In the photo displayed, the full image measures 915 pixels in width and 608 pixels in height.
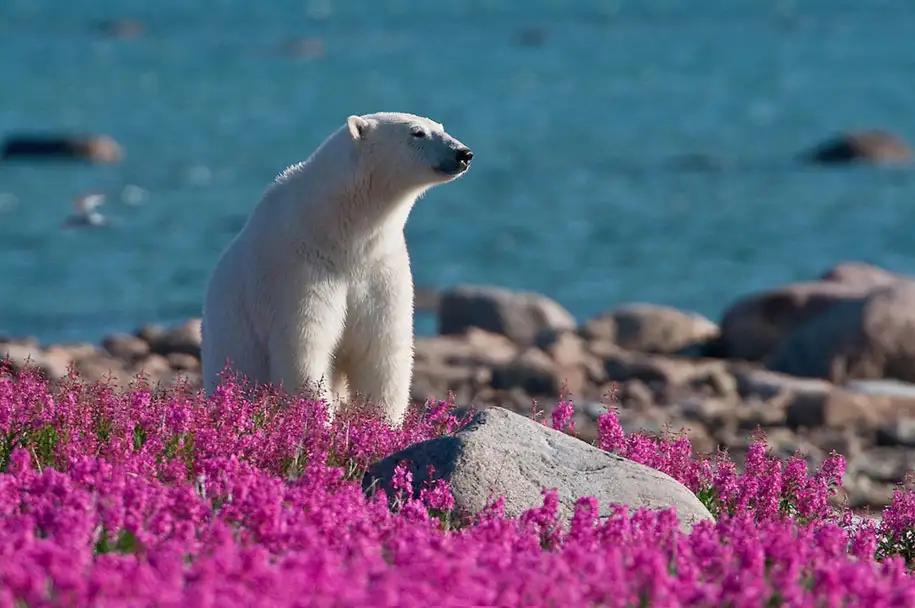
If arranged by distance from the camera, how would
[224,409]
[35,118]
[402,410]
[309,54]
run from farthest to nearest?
[309,54] < [35,118] < [402,410] < [224,409]

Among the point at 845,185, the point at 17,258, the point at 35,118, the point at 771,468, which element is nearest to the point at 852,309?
the point at 771,468

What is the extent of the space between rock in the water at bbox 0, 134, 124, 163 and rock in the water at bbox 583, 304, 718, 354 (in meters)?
29.6

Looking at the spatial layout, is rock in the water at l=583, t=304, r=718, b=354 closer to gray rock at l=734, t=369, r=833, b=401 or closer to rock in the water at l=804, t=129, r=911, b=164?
gray rock at l=734, t=369, r=833, b=401

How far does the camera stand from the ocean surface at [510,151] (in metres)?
31.7

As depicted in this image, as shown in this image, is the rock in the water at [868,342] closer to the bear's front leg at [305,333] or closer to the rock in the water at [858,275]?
the rock in the water at [858,275]

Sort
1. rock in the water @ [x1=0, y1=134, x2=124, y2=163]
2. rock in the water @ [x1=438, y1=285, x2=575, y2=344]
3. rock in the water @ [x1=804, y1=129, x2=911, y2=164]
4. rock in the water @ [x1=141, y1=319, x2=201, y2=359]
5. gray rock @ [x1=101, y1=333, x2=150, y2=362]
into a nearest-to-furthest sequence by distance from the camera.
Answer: rock in the water @ [x1=141, y1=319, x2=201, y2=359] → gray rock @ [x1=101, y1=333, x2=150, y2=362] → rock in the water @ [x1=438, y1=285, x2=575, y2=344] → rock in the water @ [x1=804, y1=129, x2=911, y2=164] → rock in the water @ [x1=0, y1=134, x2=124, y2=163]

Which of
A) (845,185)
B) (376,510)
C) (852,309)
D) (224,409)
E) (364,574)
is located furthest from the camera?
(845,185)

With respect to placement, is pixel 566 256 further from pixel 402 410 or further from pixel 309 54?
pixel 309 54

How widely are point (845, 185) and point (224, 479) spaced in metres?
38.8

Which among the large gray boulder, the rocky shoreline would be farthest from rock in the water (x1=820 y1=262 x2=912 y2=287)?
the large gray boulder

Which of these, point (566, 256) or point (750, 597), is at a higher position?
point (750, 597)

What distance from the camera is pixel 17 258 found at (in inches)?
1296

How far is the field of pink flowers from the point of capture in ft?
13.6

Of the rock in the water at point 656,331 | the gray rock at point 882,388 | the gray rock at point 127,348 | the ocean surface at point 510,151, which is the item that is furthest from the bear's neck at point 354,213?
the ocean surface at point 510,151
